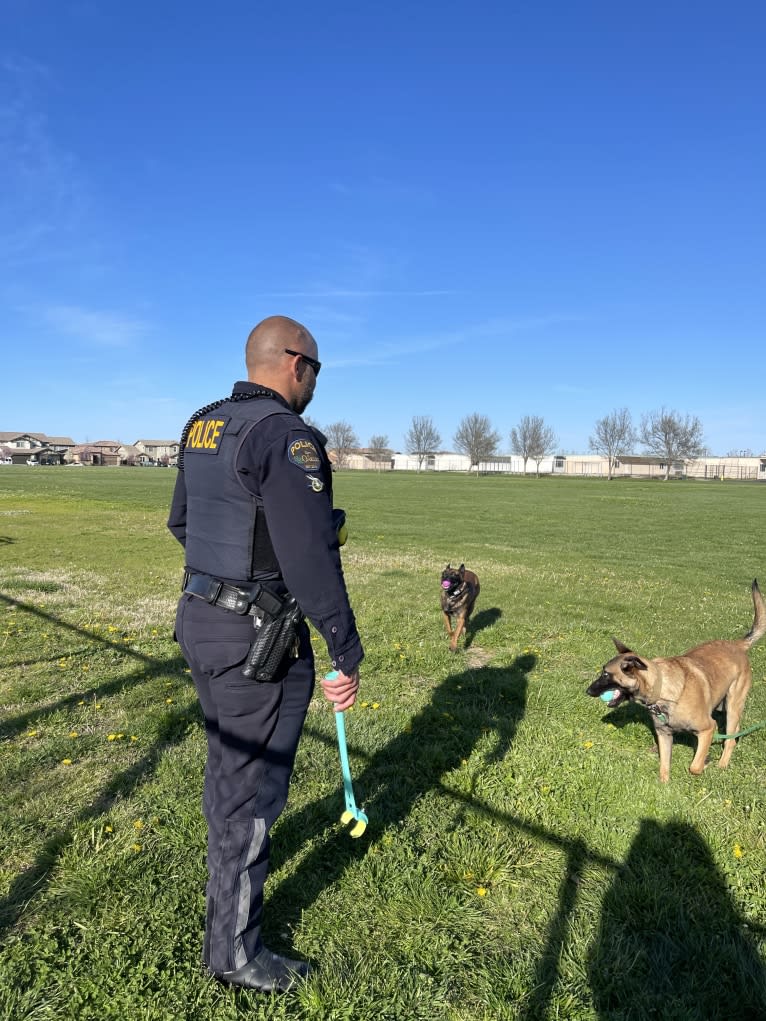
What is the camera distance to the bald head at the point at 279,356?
2662 mm

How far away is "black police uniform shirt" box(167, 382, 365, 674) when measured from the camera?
92.0 inches

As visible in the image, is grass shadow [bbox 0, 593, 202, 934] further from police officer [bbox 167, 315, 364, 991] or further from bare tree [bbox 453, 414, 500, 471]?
bare tree [bbox 453, 414, 500, 471]

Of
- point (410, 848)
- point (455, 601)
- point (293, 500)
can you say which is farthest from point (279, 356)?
point (455, 601)

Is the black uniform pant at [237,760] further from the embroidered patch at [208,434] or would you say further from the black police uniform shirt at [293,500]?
the embroidered patch at [208,434]

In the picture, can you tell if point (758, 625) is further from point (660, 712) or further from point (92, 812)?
point (92, 812)

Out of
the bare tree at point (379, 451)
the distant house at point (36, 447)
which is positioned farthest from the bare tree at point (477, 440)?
the distant house at point (36, 447)

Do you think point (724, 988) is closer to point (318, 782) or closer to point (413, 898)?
point (413, 898)

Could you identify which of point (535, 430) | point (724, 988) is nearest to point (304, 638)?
point (724, 988)

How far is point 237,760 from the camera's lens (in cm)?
253

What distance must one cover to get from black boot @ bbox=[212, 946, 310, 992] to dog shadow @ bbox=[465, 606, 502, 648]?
5694mm

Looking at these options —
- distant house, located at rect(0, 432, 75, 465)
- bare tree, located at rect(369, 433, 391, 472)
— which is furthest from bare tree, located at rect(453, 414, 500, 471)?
distant house, located at rect(0, 432, 75, 465)

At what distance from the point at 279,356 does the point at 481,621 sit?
24.6ft

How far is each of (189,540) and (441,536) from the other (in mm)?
17857

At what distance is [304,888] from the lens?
10.9 feet
